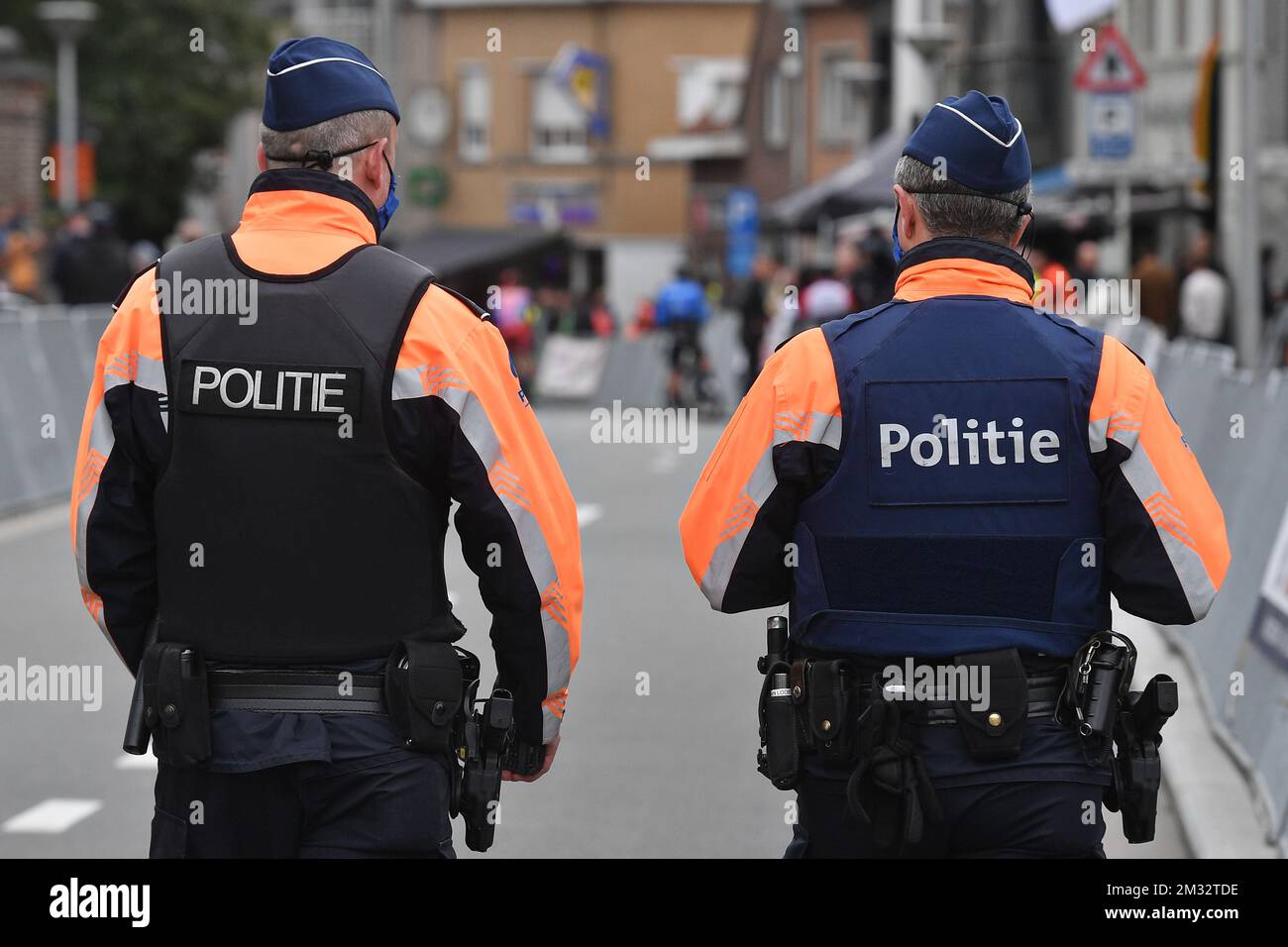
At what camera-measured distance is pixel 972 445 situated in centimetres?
367

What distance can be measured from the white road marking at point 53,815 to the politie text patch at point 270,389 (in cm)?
370

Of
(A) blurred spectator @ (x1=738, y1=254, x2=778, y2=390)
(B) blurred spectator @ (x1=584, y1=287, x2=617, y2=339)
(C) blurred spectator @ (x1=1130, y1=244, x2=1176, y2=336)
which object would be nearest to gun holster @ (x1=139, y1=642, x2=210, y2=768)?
(C) blurred spectator @ (x1=1130, y1=244, x2=1176, y2=336)

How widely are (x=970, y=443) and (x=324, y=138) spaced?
1.18 meters

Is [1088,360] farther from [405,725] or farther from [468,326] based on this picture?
[405,725]

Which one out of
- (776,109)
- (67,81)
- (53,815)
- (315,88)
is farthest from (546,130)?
(315,88)

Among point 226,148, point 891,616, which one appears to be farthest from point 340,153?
point 226,148

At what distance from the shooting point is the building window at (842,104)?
5072 cm

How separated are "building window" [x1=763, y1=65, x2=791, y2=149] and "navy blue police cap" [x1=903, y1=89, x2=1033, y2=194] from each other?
51.6 meters

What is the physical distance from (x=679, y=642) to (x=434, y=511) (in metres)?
6.80

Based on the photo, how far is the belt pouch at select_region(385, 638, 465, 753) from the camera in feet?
A: 11.7

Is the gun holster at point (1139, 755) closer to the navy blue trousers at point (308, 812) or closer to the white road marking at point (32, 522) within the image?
the navy blue trousers at point (308, 812)

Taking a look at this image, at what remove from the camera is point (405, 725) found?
358 centimetres

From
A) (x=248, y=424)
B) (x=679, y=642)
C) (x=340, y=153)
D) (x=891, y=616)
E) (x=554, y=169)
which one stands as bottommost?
(x=679, y=642)

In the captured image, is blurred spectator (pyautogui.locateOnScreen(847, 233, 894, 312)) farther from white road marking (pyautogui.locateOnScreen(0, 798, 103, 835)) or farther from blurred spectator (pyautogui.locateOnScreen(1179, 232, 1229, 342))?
white road marking (pyautogui.locateOnScreen(0, 798, 103, 835))
